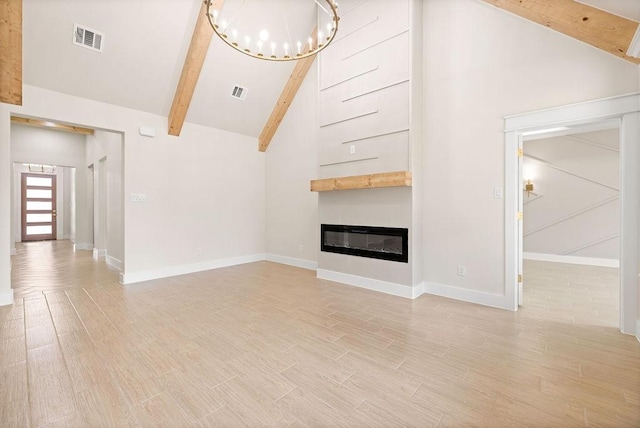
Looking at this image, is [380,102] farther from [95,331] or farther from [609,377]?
[95,331]

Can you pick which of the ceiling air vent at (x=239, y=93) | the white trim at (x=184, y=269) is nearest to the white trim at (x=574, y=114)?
the ceiling air vent at (x=239, y=93)

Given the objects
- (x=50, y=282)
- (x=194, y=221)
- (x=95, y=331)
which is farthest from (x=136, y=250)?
(x=95, y=331)

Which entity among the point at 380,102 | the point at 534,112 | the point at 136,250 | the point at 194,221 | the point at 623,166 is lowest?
the point at 136,250

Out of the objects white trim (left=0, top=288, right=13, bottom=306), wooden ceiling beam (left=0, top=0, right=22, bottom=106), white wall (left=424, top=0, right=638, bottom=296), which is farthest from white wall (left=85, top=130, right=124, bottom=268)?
white wall (left=424, top=0, right=638, bottom=296)

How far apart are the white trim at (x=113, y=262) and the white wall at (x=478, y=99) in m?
5.99

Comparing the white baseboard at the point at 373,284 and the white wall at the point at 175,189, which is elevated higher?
the white wall at the point at 175,189

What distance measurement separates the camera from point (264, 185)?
22.1 ft

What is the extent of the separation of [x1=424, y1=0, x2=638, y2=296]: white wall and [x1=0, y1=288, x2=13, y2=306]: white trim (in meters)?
5.62

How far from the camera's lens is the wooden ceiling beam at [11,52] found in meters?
3.10

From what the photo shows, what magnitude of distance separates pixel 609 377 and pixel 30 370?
4.34 metres

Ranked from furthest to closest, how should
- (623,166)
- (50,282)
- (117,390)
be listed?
(50,282) < (623,166) < (117,390)

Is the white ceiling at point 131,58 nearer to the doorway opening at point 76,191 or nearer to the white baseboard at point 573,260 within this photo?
the doorway opening at point 76,191

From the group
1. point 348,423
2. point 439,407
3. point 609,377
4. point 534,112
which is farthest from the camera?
point 534,112

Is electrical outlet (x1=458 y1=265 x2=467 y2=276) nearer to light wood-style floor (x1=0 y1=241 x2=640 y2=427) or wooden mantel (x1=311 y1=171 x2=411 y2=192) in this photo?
light wood-style floor (x1=0 y1=241 x2=640 y2=427)
